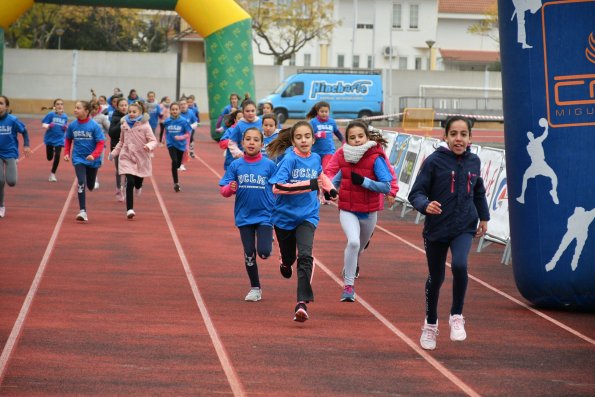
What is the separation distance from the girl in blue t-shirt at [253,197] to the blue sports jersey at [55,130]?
14.3 meters

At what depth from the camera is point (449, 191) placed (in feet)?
30.9

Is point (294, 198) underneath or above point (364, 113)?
underneath

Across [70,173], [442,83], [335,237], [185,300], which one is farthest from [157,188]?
[442,83]

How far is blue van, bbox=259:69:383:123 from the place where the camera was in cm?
5294

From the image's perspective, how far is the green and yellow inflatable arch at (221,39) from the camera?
1447 inches

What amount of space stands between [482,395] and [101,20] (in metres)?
69.4

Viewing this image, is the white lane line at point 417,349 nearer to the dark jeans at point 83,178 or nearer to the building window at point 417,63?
the dark jeans at point 83,178

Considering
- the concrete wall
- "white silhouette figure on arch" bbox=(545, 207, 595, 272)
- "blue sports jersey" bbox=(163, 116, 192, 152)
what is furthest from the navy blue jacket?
the concrete wall

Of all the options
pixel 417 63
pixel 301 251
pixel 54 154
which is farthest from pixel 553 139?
pixel 417 63

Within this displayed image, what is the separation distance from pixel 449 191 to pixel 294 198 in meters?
1.83

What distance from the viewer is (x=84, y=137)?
1834 cm

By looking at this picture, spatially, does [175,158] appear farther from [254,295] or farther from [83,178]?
[254,295]

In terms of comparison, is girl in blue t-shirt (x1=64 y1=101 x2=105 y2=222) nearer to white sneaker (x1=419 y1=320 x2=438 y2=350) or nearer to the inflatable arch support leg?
the inflatable arch support leg

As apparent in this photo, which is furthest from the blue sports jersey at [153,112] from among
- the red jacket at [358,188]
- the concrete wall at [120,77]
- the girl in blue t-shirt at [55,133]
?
the red jacket at [358,188]
